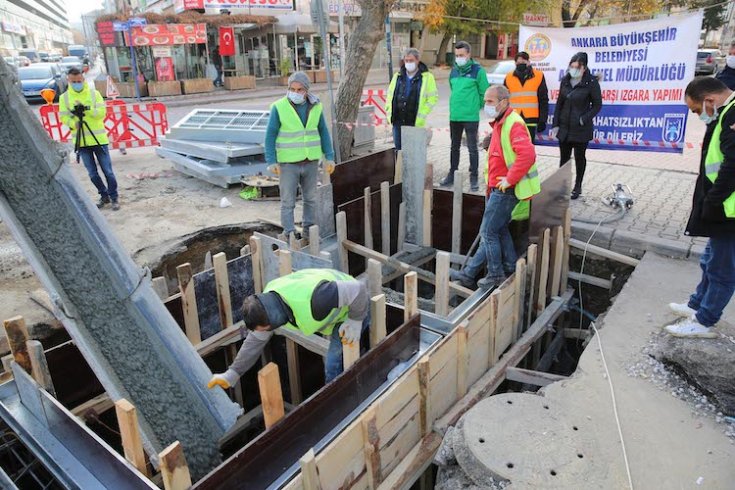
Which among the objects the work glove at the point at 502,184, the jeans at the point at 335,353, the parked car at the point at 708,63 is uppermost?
the parked car at the point at 708,63

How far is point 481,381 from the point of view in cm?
430

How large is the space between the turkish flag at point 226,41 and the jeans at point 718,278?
75.1 feet

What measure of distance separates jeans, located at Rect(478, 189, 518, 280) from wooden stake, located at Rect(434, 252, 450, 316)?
680mm

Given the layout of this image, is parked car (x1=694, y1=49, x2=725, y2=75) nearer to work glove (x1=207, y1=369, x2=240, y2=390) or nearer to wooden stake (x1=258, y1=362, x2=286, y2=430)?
work glove (x1=207, y1=369, x2=240, y2=390)

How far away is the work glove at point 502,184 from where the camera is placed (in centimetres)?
479

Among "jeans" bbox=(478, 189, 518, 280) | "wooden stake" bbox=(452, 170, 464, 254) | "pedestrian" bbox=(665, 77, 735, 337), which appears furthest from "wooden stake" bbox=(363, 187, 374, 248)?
"pedestrian" bbox=(665, 77, 735, 337)

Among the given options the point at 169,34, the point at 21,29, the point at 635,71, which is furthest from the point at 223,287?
the point at 21,29

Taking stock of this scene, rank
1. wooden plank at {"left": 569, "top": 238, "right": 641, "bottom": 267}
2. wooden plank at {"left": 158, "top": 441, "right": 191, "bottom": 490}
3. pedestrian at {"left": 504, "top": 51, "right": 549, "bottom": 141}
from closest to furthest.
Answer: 1. wooden plank at {"left": 158, "top": 441, "right": 191, "bottom": 490}
2. wooden plank at {"left": 569, "top": 238, "right": 641, "bottom": 267}
3. pedestrian at {"left": 504, "top": 51, "right": 549, "bottom": 141}

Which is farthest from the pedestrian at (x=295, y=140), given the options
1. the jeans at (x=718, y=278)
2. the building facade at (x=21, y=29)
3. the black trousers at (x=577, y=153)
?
the building facade at (x=21, y=29)

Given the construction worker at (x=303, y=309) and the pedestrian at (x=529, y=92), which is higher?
the pedestrian at (x=529, y=92)

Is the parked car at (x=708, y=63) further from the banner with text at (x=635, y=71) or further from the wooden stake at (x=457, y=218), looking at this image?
the wooden stake at (x=457, y=218)

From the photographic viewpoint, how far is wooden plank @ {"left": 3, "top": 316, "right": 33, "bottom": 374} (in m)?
3.54

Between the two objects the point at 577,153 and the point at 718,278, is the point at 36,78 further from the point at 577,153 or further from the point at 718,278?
the point at 718,278

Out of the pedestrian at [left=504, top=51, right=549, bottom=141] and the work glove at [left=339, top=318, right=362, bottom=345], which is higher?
the pedestrian at [left=504, top=51, right=549, bottom=141]
